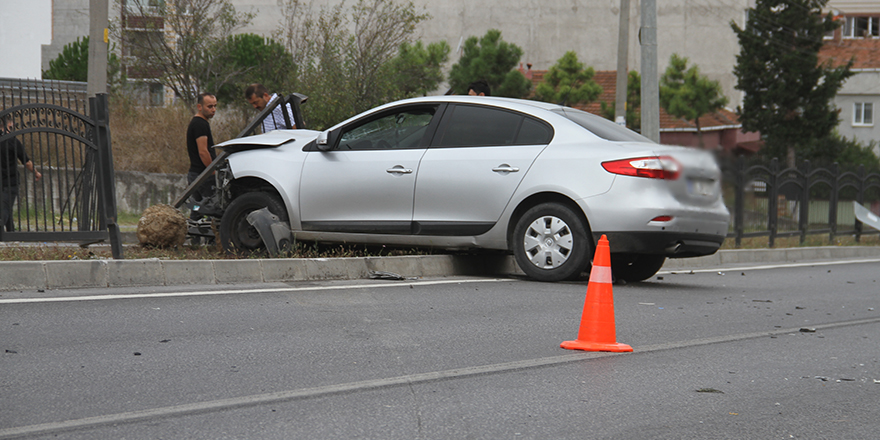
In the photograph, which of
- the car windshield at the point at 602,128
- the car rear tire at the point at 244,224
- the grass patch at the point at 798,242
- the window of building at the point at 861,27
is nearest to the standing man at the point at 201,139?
the car rear tire at the point at 244,224

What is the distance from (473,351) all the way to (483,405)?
1.22 m

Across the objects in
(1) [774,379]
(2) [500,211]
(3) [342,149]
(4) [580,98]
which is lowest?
(1) [774,379]

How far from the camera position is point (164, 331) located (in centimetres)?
566

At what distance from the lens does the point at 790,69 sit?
29.4 m

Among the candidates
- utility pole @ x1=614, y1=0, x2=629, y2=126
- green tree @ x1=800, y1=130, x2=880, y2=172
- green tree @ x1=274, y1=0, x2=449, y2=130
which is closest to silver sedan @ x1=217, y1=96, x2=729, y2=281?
green tree @ x1=274, y1=0, x2=449, y2=130

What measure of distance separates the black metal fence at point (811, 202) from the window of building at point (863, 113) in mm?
35831

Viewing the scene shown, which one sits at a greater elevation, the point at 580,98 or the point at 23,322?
the point at 580,98

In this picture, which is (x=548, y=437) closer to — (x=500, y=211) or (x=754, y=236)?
(x=500, y=211)

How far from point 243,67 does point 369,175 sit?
1897 cm

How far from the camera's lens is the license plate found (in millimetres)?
4682

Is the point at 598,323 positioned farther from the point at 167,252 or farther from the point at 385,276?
the point at 167,252

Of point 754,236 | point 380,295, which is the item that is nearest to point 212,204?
point 380,295

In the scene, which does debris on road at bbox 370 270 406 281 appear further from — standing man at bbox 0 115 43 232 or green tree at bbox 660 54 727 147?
green tree at bbox 660 54 727 147

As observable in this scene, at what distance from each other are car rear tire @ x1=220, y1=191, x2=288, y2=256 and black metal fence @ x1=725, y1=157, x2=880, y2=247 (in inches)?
312
